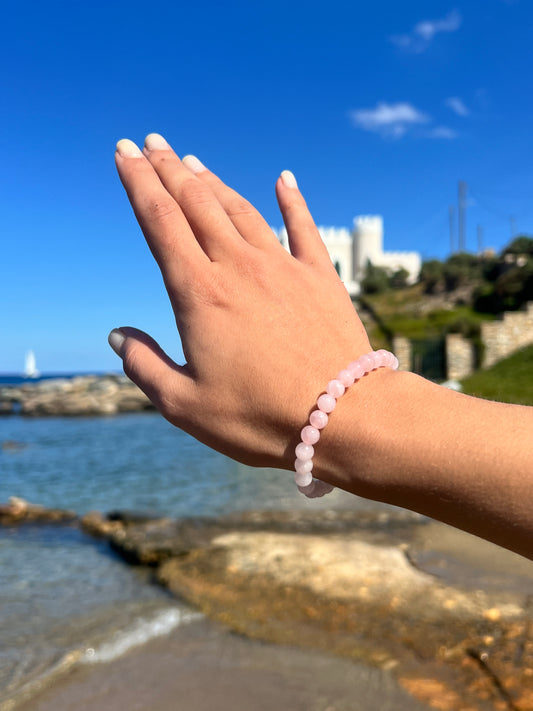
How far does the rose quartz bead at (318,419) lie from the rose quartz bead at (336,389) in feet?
0.15

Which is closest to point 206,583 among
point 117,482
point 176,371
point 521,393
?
point 176,371

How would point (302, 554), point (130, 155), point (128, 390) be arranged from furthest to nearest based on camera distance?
point (128, 390), point (302, 554), point (130, 155)

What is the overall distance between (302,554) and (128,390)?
34045 millimetres

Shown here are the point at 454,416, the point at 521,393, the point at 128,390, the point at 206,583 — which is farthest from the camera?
the point at 128,390

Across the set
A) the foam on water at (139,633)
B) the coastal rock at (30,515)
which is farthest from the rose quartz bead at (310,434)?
the coastal rock at (30,515)

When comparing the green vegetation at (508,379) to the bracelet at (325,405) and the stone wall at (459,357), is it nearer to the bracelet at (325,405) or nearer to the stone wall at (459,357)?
the stone wall at (459,357)

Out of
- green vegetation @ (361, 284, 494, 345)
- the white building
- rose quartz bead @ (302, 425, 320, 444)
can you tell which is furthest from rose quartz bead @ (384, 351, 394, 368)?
the white building

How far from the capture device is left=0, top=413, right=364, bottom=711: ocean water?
4.55 m

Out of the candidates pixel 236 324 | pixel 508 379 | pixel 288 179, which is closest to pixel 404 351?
pixel 508 379

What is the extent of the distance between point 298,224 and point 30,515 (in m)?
9.37

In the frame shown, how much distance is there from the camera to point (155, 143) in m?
1.54

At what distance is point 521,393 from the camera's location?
17.0 metres

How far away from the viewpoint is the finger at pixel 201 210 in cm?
129

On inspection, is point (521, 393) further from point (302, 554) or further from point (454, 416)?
point (454, 416)
